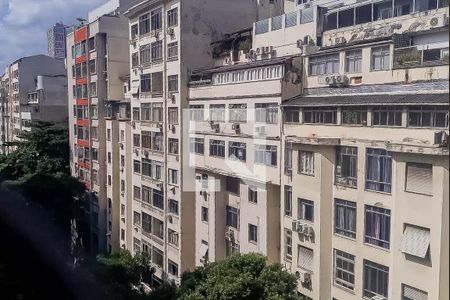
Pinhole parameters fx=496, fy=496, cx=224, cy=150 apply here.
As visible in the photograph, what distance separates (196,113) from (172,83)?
1435 mm

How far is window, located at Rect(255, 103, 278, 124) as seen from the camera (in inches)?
411

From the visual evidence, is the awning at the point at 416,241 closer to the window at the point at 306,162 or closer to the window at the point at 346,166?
the window at the point at 346,166

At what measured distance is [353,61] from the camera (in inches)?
360

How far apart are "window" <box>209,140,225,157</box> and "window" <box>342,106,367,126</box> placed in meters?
4.07

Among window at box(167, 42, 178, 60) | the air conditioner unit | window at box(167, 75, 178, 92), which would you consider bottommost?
the air conditioner unit

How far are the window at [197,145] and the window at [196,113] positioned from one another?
0.56 meters

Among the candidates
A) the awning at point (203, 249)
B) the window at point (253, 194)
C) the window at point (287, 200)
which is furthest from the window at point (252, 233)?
the awning at point (203, 249)

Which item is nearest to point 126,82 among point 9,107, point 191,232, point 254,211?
point 191,232

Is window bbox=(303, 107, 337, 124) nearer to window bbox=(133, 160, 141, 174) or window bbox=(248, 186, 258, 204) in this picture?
window bbox=(248, 186, 258, 204)

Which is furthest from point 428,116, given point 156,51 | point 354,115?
point 156,51

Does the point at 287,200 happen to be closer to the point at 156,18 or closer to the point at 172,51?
the point at 172,51

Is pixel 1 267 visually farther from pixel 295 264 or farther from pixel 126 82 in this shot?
pixel 126 82

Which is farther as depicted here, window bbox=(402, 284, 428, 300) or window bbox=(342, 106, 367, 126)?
window bbox=(342, 106, 367, 126)

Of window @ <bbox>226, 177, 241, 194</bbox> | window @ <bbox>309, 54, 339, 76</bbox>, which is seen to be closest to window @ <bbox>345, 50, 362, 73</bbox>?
window @ <bbox>309, 54, 339, 76</bbox>
